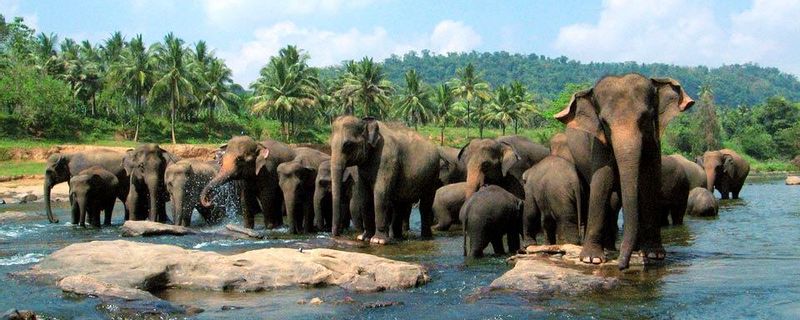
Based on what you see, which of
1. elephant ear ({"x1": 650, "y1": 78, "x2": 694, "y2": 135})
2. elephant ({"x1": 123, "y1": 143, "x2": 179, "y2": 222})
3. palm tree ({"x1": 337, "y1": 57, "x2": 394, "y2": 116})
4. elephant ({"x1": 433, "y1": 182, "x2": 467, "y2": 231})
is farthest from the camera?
palm tree ({"x1": 337, "y1": 57, "x2": 394, "y2": 116})

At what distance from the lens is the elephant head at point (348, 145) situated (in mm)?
17219

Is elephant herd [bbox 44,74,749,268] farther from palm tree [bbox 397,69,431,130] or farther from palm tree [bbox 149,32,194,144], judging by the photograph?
palm tree [bbox 397,69,431,130]

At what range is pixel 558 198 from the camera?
1425 centimetres

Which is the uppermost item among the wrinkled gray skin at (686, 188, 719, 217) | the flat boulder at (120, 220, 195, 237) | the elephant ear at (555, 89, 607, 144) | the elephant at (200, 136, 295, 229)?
the elephant ear at (555, 89, 607, 144)

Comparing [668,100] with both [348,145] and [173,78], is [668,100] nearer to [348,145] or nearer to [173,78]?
[348,145]

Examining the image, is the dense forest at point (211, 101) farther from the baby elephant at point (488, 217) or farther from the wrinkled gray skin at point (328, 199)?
the baby elephant at point (488, 217)

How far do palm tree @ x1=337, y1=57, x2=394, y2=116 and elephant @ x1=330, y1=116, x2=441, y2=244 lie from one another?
7621 centimetres

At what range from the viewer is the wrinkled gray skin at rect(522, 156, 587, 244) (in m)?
14.0

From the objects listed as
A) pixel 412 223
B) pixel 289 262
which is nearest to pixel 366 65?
pixel 412 223

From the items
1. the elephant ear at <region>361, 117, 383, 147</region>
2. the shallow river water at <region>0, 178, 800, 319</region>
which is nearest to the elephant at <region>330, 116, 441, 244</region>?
the elephant ear at <region>361, 117, 383, 147</region>

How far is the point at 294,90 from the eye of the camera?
8800 cm

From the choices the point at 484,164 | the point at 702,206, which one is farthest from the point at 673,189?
the point at 484,164

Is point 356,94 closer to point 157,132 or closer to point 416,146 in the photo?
point 157,132

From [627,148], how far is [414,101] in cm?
9259
